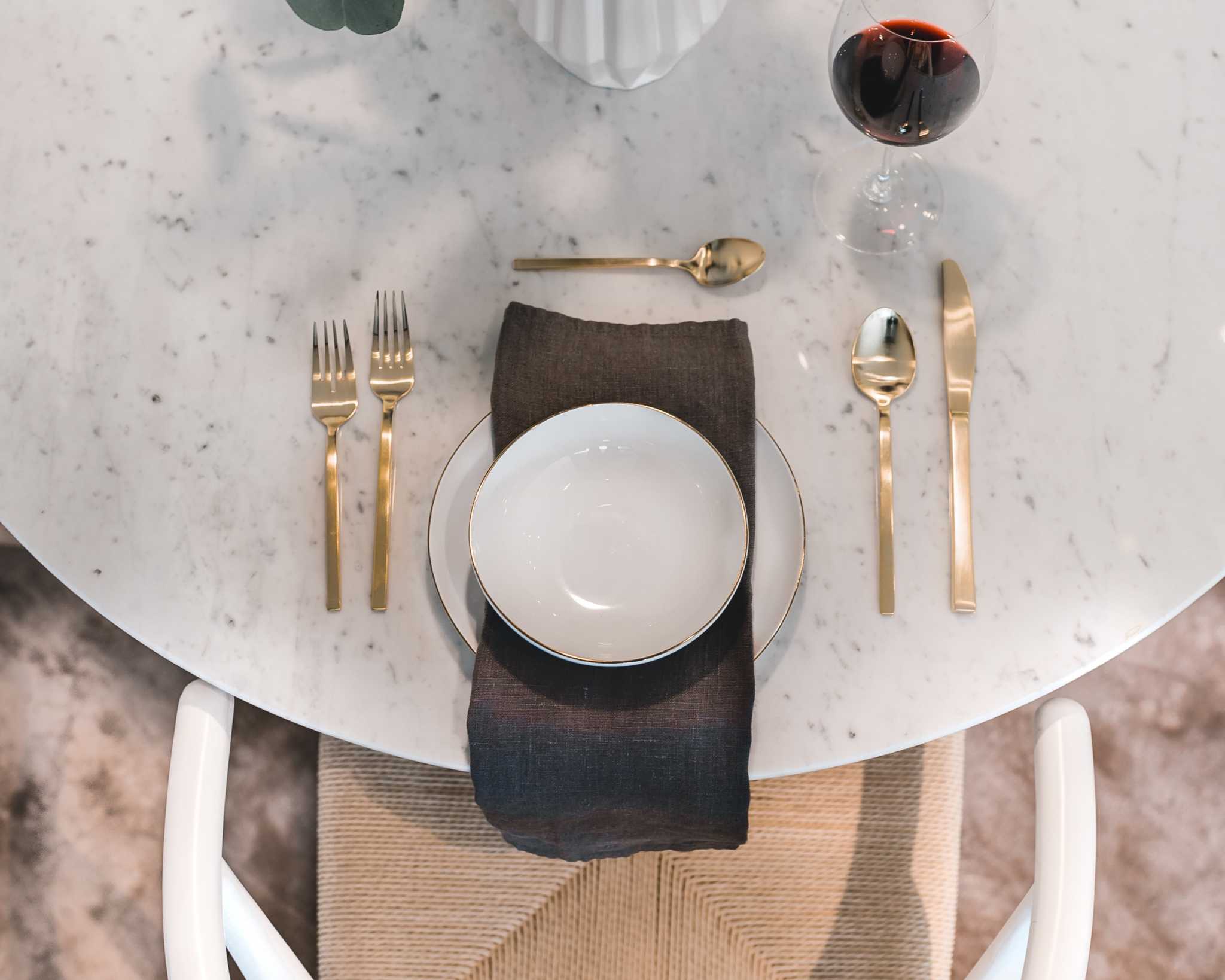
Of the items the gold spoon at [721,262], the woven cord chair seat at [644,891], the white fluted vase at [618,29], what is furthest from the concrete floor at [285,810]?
the white fluted vase at [618,29]

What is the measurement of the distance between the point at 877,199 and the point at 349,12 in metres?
0.38

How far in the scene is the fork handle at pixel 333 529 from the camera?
642 mm

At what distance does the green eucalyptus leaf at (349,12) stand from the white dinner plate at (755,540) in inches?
9.5

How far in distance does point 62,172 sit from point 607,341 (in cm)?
43

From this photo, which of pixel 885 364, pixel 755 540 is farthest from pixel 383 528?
pixel 885 364

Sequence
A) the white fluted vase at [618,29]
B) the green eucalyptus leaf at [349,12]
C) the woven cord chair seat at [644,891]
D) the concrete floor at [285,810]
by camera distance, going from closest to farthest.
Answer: the green eucalyptus leaf at [349,12], the white fluted vase at [618,29], the woven cord chair seat at [644,891], the concrete floor at [285,810]

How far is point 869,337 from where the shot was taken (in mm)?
680

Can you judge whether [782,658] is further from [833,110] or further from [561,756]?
[833,110]

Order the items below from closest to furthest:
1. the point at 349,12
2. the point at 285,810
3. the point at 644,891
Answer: the point at 349,12
the point at 644,891
the point at 285,810

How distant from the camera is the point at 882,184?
0.72 m

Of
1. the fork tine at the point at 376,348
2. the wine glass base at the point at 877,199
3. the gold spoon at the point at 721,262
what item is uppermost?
the wine glass base at the point at 877,199

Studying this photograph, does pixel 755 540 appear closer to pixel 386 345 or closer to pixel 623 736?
pixel 623 736

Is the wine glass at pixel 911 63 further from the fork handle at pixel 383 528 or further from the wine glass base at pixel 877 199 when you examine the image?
the fork handle at pixel 383 528

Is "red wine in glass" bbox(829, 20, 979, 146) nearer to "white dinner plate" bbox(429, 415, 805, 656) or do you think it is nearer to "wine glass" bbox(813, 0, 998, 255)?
"wine glass" bbox(813, 0, 998, 255)
